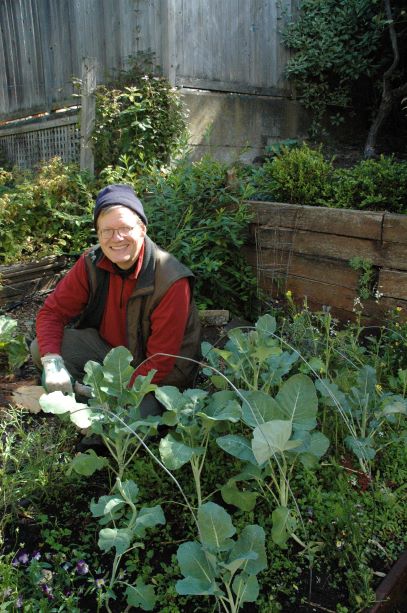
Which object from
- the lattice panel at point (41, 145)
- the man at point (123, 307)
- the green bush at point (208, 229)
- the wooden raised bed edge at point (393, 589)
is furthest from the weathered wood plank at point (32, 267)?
the wooden raised bed edge at point (393, 589)

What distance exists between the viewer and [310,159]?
14.3ft

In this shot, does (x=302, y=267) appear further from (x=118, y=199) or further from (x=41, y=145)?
(x=41, y=145)

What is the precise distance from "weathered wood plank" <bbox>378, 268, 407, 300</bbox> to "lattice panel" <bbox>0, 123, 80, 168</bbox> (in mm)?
3909

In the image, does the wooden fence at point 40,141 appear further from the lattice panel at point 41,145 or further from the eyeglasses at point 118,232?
the eyeglasses at point 118,232

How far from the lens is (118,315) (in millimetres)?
3062

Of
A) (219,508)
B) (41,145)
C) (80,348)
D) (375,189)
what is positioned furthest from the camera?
(41,145)

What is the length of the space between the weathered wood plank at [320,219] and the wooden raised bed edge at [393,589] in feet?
7.66

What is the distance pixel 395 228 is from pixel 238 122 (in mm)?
3616

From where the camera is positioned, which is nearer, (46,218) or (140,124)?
(46,218)

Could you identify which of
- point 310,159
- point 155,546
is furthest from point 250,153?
point 155,546

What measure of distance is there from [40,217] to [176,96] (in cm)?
193

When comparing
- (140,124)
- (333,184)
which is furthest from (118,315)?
(140,124)

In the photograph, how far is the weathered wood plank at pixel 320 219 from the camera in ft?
12.6

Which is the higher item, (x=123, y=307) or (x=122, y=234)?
(x=122, y=234)
